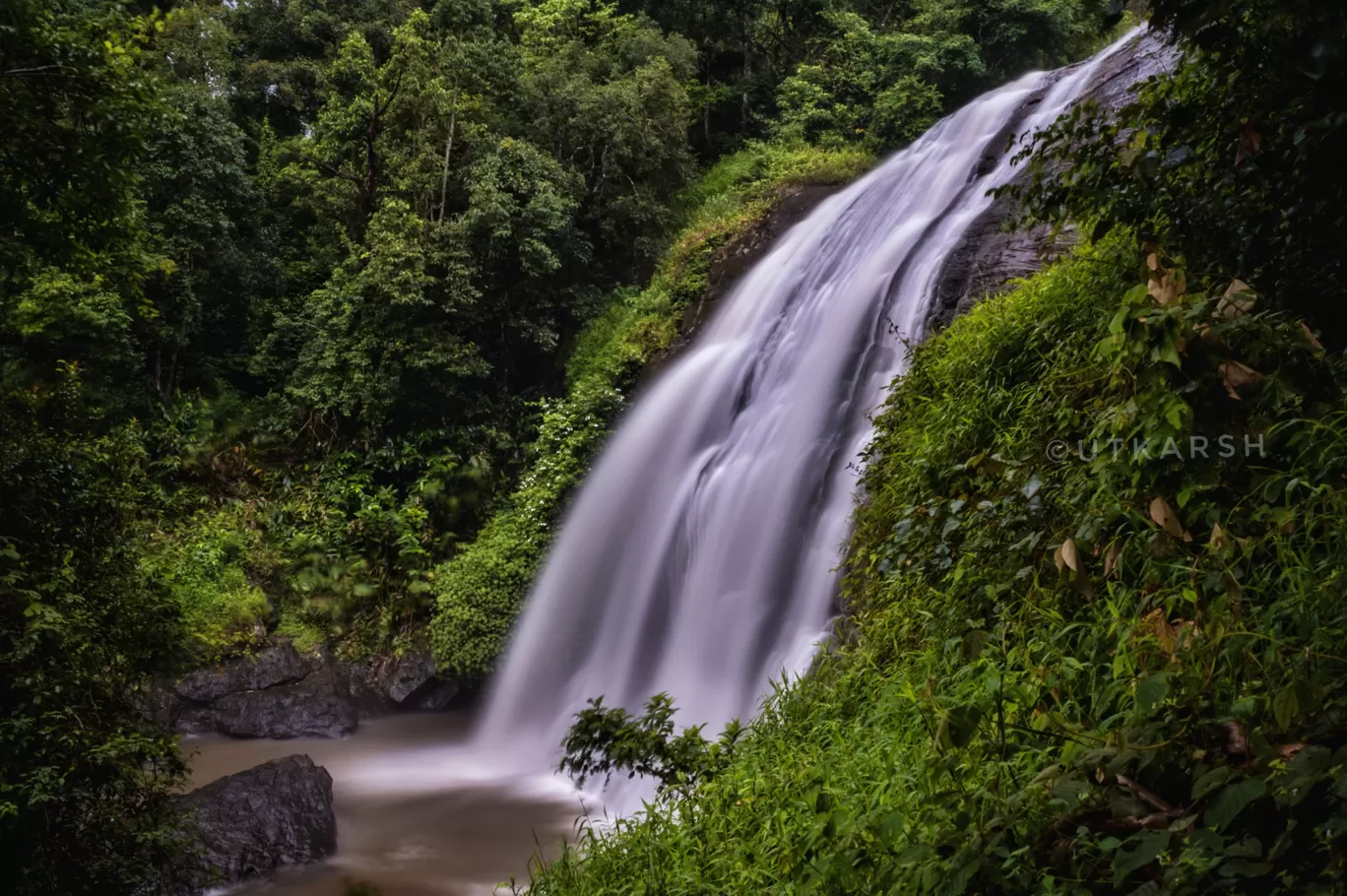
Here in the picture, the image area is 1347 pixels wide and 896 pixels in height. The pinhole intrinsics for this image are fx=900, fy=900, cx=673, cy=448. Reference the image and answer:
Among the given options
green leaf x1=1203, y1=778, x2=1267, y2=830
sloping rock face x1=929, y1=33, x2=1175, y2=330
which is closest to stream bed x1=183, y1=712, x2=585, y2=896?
green leaf x1=1203, y1=778, x2=1267, y2=830

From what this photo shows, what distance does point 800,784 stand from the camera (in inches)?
132

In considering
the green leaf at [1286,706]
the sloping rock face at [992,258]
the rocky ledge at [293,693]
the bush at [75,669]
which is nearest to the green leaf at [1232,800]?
the green leaf at [1286,706]

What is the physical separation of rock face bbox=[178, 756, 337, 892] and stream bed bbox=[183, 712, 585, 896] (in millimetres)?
130

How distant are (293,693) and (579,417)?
173 inches

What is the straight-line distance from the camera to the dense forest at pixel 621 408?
92.3 inches

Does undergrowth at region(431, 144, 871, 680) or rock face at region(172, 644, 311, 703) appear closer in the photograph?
rock face at region(172, 644, 311, 703)

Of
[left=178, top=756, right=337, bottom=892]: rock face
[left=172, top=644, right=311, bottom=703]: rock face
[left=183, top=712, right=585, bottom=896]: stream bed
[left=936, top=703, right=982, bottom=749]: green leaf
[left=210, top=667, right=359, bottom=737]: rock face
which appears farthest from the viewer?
[left=172, top=644, right=311, bottom=703]: rock face

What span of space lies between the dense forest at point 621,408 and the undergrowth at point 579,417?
54mm

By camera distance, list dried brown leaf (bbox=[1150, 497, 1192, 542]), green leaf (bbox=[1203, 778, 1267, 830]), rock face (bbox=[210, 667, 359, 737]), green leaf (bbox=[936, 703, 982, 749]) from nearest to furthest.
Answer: green leaf (bbox=[1203, 778, 1267, 830])
green leaf (bbox=[936, 703, 982, 749])
dried brown leaf (bbox=[1150, 497, 1192, 542])
rock face (bbox=[210, 667, 359, 737])

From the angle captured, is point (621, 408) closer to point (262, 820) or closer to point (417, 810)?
point (417, 810)

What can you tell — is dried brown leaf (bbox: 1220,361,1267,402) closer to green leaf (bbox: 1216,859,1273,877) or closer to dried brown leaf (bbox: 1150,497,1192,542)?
dried brown leaf (bbox: 1150,497,1192,542)

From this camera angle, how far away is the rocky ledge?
9.36 m

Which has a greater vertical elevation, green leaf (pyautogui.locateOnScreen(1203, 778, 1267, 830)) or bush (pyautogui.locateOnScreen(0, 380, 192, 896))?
bush (pyautogui.locateOnScreen(0, 380, 192, 896))

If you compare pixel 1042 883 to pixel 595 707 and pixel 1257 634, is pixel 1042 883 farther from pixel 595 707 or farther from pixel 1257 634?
pixel 595 707
